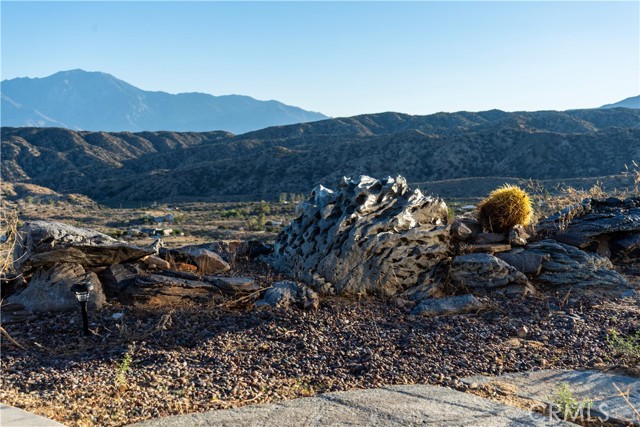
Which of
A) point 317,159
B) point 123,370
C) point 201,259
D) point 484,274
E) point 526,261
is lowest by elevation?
point 123,370

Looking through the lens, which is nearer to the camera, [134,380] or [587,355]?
[134,380]

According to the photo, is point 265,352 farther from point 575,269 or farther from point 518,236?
point 518,236

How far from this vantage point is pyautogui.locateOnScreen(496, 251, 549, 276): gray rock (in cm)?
961

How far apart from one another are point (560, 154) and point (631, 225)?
63733 mm

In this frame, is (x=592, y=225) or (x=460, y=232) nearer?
(x=460, y=232)

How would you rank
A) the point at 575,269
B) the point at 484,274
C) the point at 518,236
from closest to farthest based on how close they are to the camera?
the point at 484,274 < the point at 575,269 < the point at 518,236

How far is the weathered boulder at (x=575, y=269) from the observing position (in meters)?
9.32

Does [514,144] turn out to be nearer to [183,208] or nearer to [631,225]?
[183,208]

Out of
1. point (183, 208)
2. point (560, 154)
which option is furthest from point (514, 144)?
point (183, 208)

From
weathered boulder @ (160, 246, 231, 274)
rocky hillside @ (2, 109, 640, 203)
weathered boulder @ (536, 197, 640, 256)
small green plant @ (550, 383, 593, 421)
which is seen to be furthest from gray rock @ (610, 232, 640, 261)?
rocky hillside @ (2, 109, 640, 203)

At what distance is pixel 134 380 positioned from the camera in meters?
5.43

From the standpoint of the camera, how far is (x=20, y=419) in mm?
4281

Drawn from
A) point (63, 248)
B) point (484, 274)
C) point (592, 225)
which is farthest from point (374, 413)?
point (592, 225)

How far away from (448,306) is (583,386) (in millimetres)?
2708
